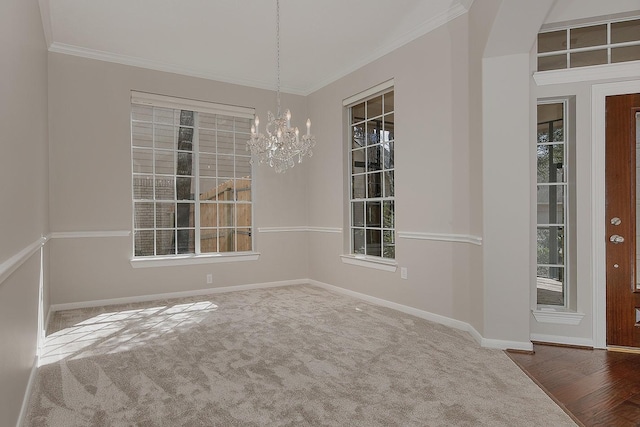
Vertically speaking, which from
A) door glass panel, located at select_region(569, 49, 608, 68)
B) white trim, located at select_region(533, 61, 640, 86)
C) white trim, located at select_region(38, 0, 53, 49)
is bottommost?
white trim, located at select_region(533, 61, 640, 86)

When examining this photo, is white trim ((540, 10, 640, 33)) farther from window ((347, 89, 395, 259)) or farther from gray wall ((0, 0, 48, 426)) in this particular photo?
gray wall ((0, 0, 48, 426))

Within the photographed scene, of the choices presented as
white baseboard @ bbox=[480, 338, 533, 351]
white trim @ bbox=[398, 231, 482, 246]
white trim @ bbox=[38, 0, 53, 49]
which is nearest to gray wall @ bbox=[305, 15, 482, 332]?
white trim @ bbox=[398, 231, 482, 246]

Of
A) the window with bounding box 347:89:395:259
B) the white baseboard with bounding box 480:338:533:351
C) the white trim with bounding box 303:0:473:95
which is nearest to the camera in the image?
the white baseboard with bounding box 480:338:533:351

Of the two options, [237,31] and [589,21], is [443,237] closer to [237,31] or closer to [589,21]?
[589,21]

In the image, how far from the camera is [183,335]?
3.40m

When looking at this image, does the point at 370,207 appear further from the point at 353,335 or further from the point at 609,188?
Answer: the point at 609,188

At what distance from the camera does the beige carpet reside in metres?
2.05

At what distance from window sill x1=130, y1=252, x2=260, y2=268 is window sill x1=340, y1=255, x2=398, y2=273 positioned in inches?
56.2

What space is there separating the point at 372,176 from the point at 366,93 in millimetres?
1067

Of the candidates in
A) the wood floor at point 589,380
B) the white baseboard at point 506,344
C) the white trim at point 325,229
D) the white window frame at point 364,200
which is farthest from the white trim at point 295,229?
the wood floor at point 589,380

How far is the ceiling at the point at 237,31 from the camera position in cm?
349

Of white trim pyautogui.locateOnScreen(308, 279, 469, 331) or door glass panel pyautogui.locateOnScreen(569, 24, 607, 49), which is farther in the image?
white trim pyautogui.locateOnScreen(308, 279, 469, 331)

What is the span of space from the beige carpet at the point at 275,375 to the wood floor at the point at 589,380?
0.13 m

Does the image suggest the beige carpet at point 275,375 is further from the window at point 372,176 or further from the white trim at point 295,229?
the white trim at point 295,229
